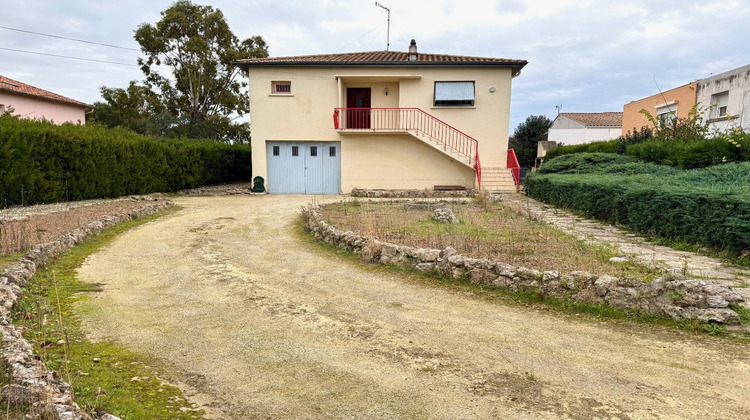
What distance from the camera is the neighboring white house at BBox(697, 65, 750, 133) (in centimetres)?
1994

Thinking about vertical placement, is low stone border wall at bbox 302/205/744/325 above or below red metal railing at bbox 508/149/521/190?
below

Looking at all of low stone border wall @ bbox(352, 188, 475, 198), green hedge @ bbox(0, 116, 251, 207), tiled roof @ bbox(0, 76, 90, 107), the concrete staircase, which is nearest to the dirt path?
green hedge @ bbox(0, 116, 251, 207)

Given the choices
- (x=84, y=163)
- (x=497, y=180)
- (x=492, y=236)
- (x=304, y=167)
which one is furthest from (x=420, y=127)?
(x=84, y=163)

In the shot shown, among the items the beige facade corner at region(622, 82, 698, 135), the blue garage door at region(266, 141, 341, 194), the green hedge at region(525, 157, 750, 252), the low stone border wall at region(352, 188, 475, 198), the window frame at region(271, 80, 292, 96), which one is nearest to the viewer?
the green hedge at region(525, 157, 750, 252)

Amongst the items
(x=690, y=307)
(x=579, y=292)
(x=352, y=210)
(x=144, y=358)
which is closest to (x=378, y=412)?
(x=144, y=358)

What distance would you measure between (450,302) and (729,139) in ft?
36.4

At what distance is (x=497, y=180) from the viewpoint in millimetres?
18922

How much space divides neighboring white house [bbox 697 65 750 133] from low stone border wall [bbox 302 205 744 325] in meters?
18.5

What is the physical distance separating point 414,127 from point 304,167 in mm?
5068

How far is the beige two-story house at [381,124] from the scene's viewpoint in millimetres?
19016

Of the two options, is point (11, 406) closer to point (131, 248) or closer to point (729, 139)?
point (131, 248)

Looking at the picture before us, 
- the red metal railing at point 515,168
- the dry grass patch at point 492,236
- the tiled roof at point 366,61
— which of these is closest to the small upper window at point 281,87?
the tiled roof at point 366,61

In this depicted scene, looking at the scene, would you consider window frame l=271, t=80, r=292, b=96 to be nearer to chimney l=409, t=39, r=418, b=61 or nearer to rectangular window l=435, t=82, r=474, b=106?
chimney l=409, t=39, r=418, b=61

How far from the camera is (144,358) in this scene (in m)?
3.85
